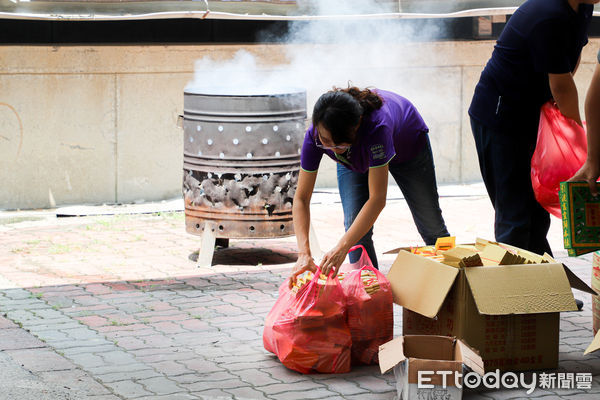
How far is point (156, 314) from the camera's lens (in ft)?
18.8

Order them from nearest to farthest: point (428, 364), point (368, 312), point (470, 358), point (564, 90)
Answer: point (428, 364) → point (470, 358) → point (368, 312) → point (564, 90)

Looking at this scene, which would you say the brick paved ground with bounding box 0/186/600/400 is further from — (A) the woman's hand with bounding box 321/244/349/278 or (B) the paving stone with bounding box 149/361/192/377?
(A) the woman's hand with bounding box 321/244/349/278

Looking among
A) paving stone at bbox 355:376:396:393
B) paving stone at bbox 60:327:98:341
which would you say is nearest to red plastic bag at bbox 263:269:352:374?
paving stone at bbox 355:376:396:393

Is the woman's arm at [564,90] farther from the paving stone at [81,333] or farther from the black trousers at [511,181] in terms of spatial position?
the paving stone at [81,333]

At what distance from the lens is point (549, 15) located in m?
4.71

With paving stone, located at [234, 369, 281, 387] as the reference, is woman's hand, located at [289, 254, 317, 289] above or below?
above

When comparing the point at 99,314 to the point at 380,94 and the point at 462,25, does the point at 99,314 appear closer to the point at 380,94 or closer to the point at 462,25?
the point at 380,94

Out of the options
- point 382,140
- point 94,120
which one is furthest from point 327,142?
point 94,120

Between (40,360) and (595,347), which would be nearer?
(595,347)

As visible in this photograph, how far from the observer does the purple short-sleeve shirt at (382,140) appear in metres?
4.50

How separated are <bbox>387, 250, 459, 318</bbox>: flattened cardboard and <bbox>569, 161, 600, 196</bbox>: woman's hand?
0.76 metres

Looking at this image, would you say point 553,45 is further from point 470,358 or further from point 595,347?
point 470,358

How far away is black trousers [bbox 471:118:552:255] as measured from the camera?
17.0ft

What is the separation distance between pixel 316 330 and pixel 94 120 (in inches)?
221
